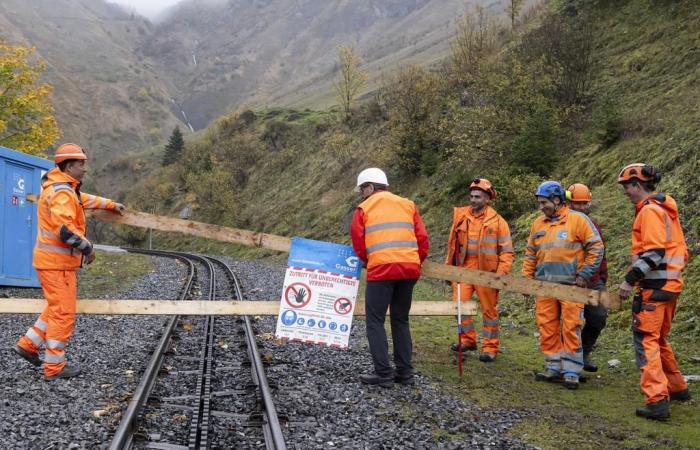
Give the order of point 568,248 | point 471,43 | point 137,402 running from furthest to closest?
point 471,43, point 568,248, point 137,402

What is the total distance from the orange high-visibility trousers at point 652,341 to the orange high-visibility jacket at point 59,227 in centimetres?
536

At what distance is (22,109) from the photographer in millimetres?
24562

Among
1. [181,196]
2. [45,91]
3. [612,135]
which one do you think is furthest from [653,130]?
[181,196]

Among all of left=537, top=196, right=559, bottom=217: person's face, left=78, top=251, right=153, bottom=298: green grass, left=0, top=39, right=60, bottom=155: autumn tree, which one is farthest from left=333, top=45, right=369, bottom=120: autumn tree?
left=537, top=196, right=559, bottom=217: person's face

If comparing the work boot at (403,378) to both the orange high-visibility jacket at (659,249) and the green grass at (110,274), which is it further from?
the green grass at (110,274)

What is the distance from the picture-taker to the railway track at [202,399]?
14.6 ft

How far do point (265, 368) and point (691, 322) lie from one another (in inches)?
224

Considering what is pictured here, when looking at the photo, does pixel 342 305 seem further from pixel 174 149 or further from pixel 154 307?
pixel 174 149

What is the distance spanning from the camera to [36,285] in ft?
41.1

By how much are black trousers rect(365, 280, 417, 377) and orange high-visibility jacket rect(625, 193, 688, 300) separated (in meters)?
2.15

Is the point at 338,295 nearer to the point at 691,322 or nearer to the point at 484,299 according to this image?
the point at 484,299

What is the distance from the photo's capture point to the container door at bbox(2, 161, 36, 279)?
11898mm

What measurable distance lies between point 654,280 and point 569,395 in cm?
163

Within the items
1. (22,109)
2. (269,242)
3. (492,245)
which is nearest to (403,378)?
(269,242)
